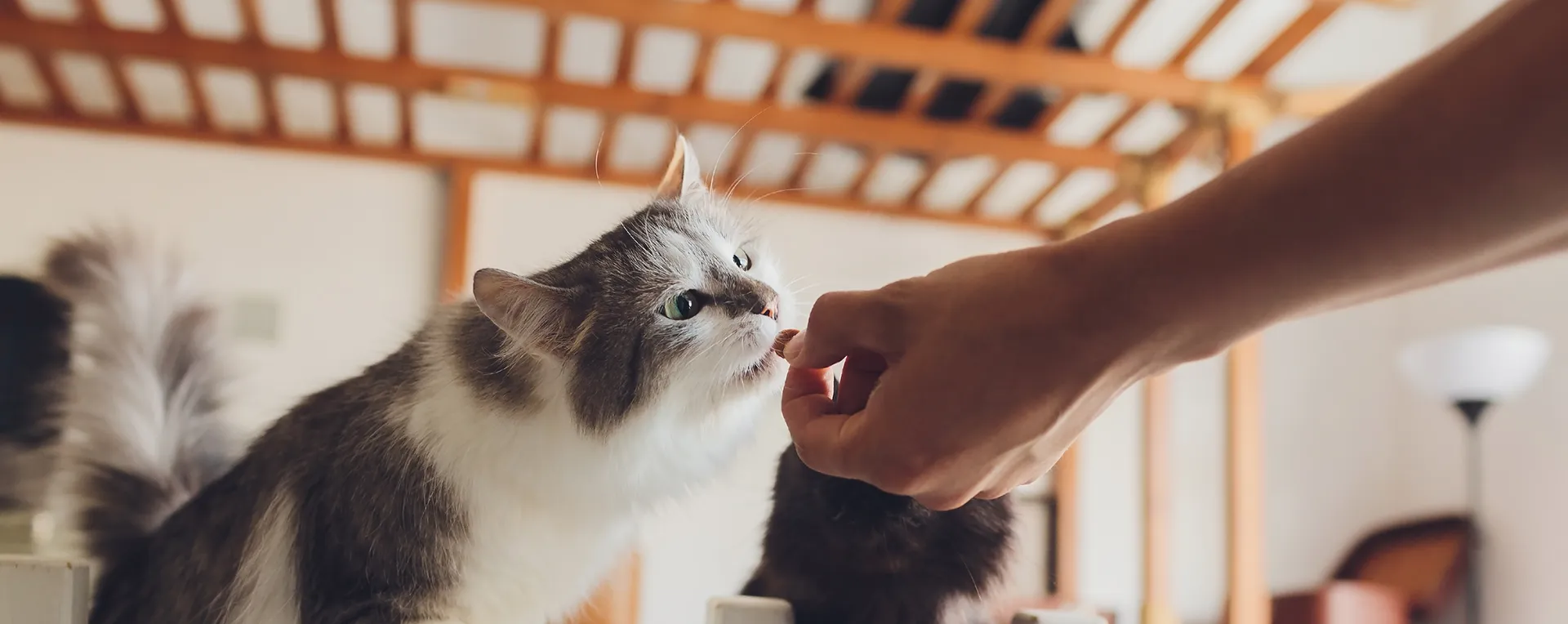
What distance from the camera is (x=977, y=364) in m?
0.47

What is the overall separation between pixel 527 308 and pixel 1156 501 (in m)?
1.40

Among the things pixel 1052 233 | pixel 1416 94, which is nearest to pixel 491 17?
pixel 1052 233

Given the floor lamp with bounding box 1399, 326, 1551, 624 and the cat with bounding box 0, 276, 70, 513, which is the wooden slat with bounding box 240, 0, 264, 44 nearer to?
the cat with bounding box 0, 276, 70, 513

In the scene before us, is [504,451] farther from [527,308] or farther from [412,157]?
[412,157]

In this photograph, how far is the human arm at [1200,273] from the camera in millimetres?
349

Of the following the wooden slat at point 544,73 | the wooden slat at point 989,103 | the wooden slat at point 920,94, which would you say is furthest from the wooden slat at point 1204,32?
the wooden slat at point 544,73

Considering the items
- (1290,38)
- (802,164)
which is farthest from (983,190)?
(1290,38)

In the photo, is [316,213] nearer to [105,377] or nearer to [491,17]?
[491,17]

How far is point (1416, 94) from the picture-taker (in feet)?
1.20

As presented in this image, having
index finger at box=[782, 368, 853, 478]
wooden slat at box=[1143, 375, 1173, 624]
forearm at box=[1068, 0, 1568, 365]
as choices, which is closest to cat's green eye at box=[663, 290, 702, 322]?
index finger at box=[782, 368, 853, 478]

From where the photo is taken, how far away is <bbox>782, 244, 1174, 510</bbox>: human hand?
17.9 inches

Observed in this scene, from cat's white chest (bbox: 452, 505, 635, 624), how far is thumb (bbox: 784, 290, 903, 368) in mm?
304

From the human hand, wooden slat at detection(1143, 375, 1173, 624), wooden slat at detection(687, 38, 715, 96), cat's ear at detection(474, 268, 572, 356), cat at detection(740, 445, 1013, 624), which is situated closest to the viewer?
the human hand

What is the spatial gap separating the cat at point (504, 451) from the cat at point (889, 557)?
0.49ft
